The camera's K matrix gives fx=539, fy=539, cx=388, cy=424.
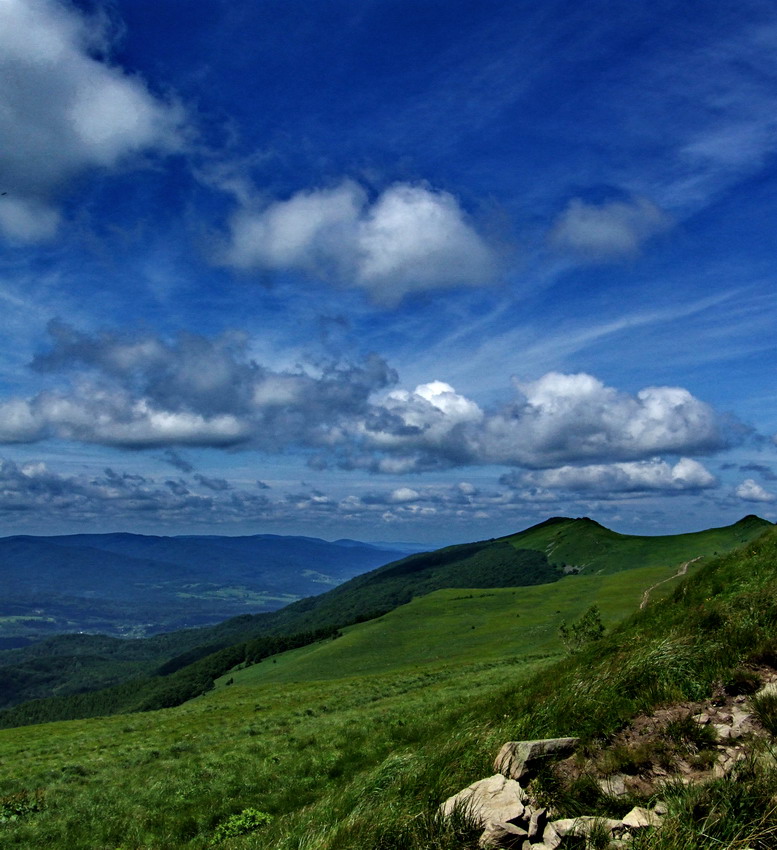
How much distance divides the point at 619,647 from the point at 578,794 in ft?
30.4

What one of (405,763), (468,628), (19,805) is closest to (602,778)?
(405,763)

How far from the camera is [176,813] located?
15984mm

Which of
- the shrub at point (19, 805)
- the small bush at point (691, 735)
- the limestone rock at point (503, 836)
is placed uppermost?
the small bush at point (691, 735)

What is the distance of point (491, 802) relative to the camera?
759 cm

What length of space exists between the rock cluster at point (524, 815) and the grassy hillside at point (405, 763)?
327 mm

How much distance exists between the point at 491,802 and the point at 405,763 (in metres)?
5.40

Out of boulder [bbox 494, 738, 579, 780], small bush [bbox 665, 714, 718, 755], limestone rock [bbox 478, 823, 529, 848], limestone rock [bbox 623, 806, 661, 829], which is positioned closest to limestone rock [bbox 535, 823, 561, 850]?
limestone rock [bbox 478, 823, 529, 848]

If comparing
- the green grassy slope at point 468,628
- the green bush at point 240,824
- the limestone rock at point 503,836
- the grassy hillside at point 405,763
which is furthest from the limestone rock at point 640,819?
the green grassy slope at point 468,628

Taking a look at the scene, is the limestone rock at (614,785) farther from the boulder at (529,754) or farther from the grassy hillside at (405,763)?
the grassy hillside at (405,763)

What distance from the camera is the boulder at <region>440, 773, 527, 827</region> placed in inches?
284

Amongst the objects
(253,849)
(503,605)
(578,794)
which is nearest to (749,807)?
(578,794)

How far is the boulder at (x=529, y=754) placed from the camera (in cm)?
846

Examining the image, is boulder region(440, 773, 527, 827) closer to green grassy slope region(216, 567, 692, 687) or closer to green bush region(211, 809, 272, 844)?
green bush region(211, 809, 272, 844)

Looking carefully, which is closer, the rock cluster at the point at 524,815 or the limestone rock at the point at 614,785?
the rock cluster at the point at 524,815
